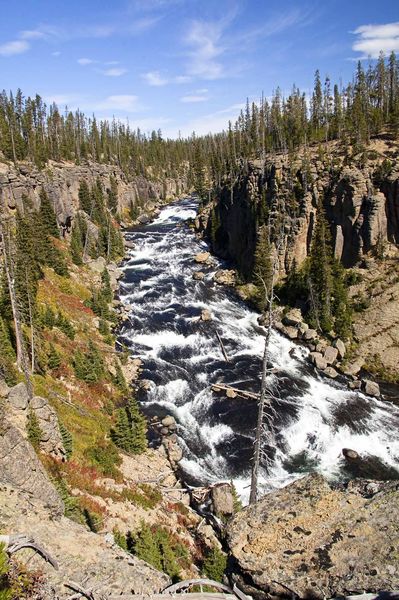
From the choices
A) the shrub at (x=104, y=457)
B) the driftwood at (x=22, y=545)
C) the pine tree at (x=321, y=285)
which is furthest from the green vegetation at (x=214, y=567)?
the pine tree at (x=321, y=285)

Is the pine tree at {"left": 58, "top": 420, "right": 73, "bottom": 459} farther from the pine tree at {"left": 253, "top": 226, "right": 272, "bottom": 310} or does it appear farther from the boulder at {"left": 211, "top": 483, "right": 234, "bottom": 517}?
the pine tree at {"left": 253, "top": 226, "right": 272, "bottom": 310}

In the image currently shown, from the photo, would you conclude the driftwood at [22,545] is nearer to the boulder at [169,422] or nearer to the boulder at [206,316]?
the boulder at [169,422]

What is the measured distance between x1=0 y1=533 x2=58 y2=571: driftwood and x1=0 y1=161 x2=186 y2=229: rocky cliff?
2517 inches

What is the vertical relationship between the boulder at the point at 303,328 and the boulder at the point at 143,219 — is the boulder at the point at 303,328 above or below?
below

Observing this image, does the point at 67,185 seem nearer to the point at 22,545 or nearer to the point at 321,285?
the point at 321,285

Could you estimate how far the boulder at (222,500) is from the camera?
1017 inches

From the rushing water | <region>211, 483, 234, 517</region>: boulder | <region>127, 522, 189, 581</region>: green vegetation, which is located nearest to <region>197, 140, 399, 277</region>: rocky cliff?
the rushing water

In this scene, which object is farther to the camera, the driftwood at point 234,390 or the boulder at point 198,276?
the boulder at point 198,276

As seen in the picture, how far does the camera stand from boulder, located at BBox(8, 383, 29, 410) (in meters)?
25.5

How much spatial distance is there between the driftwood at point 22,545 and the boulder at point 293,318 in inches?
1775

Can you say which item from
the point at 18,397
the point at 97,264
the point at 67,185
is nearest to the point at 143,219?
the point at 67,185

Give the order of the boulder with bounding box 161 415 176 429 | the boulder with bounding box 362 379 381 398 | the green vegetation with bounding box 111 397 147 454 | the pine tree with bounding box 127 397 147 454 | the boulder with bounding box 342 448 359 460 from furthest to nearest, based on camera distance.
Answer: the boulder with bounding box 362 379 381 398, the boulder with bounding box 161 415 176 429, the boulder with bounding box 342 448 359 460, the pine tree with bounding box 127 397 147 454, the green vegetation with bounding box 111 397 147 454

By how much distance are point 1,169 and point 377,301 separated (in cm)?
7153

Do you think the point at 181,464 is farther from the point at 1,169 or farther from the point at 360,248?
the point at 1,169
